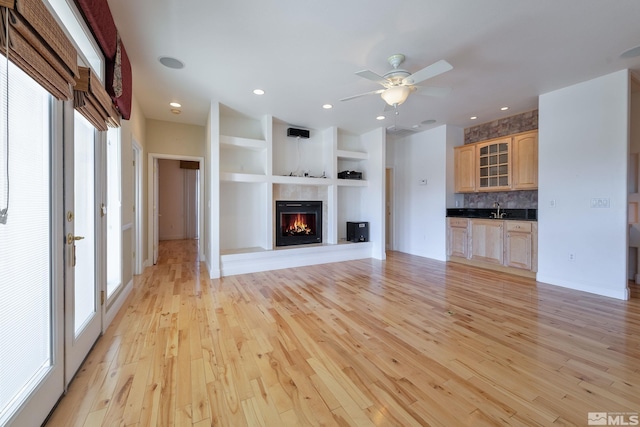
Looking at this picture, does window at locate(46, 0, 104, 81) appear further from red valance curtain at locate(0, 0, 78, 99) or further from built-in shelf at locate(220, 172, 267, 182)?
built-in shelf at locate(220, 172, 267, 182)

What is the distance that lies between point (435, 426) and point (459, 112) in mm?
4701

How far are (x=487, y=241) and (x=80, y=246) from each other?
5541mm

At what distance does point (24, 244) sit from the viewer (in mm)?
1310

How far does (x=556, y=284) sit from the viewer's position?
372cm

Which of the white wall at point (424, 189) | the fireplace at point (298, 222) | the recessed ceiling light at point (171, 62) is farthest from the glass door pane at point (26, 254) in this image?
the white wall at point (424, 189)

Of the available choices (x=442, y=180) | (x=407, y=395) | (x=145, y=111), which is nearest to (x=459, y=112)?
(x=442, y=180)

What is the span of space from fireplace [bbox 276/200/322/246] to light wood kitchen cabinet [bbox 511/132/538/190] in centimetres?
356

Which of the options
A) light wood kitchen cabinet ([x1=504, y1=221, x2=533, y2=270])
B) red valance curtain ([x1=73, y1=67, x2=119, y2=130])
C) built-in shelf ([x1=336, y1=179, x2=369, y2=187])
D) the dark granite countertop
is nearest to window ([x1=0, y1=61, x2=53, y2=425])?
red valance curtain ([x1=73, y1=67, x2=119, y2=130])

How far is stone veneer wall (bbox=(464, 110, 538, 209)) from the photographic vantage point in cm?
459

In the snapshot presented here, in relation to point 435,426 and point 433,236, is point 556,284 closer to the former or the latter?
point 433,236

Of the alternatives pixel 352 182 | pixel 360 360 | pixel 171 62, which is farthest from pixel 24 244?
pixel 352 182

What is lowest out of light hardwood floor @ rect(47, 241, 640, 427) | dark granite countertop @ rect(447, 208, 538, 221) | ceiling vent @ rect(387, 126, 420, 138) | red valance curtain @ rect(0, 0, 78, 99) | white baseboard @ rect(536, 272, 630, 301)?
light hardwood floor @ rect(47, 241, 640, 427)

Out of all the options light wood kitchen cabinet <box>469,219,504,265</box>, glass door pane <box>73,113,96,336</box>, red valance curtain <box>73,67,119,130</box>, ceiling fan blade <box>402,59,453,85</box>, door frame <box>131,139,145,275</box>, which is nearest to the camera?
red valance curtain <box>73,67,119,130</box>

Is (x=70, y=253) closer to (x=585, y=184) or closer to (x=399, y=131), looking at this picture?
(x=585, y=184)
